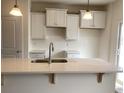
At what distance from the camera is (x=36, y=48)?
5.80 m

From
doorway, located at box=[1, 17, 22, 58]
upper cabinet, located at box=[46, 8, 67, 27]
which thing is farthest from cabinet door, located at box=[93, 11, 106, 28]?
doorway, located at box=[1, 17, 22, 58]

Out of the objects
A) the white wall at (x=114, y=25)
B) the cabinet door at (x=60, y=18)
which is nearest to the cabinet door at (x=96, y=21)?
the white wall at (x=114, y=25)

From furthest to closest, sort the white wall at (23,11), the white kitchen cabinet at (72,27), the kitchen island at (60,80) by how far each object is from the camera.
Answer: the white kitchen cabinet at (72,27) → the white wall at (23,11) → the kitchen island at (60,80)

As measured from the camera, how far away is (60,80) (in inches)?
106

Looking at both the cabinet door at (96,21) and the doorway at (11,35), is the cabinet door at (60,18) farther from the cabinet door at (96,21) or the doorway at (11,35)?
the doorway at (11,35)

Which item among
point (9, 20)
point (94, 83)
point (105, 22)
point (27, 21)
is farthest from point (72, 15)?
point (94, 83)

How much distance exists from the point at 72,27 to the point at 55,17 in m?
0.70

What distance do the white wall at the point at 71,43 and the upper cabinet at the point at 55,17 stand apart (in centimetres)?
37

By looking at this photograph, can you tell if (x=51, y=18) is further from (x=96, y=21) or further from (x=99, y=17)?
(x=99, y=17)

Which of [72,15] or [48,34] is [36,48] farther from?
[72,15]

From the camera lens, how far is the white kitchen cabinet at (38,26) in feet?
17.9

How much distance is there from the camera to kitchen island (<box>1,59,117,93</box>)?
8.34 ft

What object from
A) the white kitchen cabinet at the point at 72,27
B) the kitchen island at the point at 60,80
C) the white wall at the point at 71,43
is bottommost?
the kitchen island at the point at 60,80

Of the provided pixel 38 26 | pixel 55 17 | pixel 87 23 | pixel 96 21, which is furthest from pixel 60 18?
pixel 96 21
